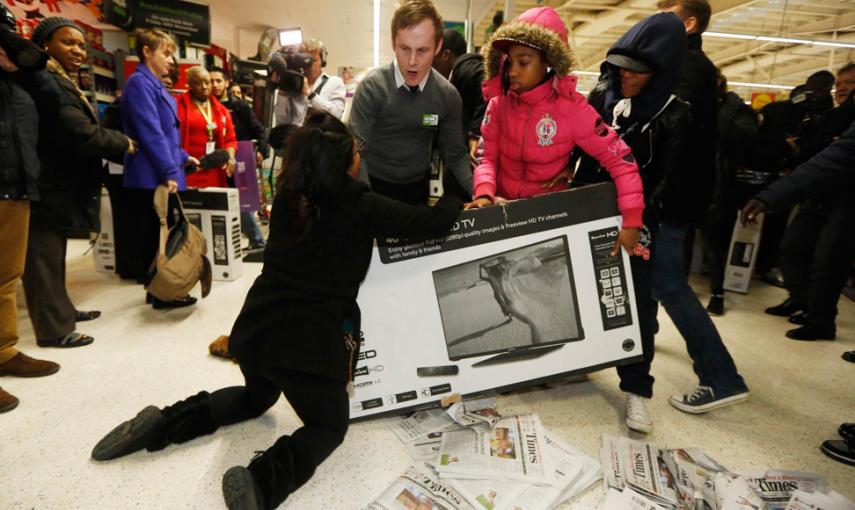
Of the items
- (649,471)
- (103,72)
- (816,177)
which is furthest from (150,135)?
(103,72)

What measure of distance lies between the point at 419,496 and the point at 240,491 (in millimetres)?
481

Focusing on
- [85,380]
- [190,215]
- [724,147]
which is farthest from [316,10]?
[85,380]

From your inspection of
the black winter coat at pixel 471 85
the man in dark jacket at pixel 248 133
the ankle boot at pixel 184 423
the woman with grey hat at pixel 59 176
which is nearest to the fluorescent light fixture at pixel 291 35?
the man in dark jacket at pixel 248 133

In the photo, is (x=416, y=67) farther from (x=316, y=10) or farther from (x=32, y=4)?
(x=316, y=10)

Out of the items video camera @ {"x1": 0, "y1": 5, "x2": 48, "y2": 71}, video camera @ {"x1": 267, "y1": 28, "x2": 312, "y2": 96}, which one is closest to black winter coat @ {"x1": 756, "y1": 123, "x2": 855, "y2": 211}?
video camera @ {"x1": 0, "y1": 5, "x2": 48, "y2": 71}

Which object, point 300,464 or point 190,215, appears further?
point 190,215

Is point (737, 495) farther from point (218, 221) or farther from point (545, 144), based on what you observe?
point (218, 221)

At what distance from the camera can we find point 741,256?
338 cm

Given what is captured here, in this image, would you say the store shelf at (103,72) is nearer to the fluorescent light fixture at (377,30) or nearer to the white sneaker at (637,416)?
the fluorescent light fixture at (377,30)

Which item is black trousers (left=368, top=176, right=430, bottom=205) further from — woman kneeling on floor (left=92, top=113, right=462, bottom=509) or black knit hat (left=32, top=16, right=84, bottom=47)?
black knit hat (left=32, top=16, right=84, bottom=47)

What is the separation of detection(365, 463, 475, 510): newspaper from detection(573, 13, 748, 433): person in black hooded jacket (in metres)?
0.78

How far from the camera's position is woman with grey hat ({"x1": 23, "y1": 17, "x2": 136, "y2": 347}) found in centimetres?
195

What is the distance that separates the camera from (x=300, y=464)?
4.06 ft

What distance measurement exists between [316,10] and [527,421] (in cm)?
876
